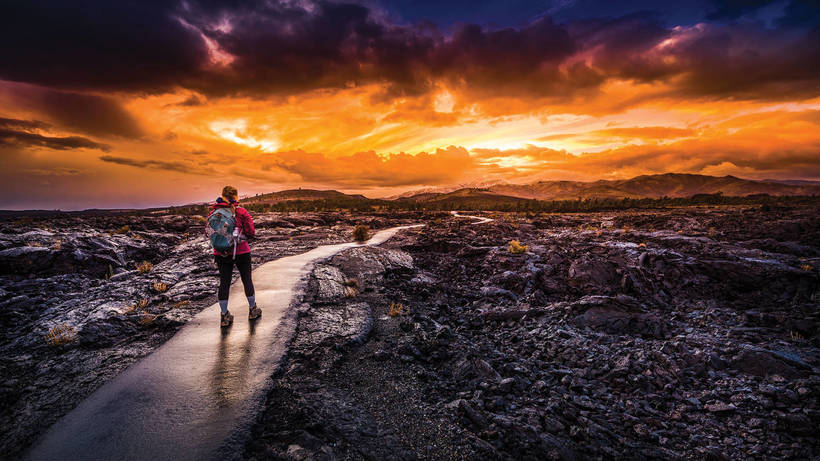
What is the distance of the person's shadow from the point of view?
15.0ft

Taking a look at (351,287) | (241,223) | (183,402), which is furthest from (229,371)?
(351,287)

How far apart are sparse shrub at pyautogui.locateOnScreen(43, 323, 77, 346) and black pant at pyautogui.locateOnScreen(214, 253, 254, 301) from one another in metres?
2.99

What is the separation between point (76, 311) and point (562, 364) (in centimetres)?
1266

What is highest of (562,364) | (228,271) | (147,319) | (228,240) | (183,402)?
(228,240)

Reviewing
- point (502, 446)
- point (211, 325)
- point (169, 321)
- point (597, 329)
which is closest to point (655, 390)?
point (597, 329)

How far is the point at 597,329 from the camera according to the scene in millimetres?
8281

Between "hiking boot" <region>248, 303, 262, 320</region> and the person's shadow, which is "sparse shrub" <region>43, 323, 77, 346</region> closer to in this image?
the person's shadow

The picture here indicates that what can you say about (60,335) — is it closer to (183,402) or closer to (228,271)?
(228,271)

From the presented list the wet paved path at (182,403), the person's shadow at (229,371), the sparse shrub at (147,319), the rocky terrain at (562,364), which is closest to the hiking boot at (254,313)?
the wet paved path at (182,403)

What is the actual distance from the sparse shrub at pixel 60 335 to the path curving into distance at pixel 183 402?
2034mm

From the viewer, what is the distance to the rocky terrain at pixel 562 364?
174 inches

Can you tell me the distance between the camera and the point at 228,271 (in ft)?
22.8

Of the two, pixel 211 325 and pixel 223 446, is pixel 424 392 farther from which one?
pixel 211 325

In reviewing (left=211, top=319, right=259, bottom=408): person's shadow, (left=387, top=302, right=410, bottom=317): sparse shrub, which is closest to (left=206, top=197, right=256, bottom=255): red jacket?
(left=211, top=319, right=259, bottom=408): person's shadow
